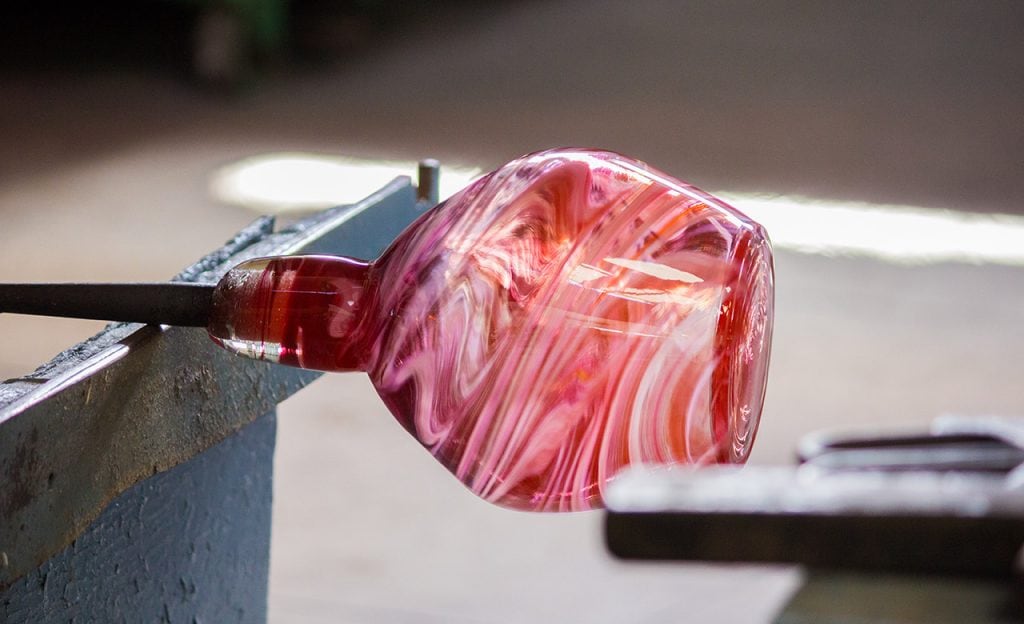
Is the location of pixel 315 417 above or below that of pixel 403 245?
below

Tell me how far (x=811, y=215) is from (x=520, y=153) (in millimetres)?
844

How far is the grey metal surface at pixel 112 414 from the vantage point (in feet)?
1.43

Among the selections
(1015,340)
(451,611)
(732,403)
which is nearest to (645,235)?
(732,403)

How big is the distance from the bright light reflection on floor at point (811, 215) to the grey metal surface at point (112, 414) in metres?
2.39

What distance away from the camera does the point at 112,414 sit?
0.49 meters

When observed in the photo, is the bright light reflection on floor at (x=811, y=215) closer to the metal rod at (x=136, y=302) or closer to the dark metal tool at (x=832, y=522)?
the dark metal tool at (x=832, y=522)

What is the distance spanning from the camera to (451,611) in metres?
1.77

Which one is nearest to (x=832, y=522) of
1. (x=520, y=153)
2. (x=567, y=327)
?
(x=567, y=327)

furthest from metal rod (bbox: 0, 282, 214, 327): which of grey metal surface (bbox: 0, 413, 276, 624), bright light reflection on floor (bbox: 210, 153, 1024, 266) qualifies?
bright light reflection on floor (bbox: 210, 153, 1024, 266)

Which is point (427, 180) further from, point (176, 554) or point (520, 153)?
point (520, 153)

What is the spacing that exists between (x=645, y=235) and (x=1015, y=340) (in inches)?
92.5

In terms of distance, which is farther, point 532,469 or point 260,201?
point 260,201

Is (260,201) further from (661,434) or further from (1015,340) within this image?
(661,434)

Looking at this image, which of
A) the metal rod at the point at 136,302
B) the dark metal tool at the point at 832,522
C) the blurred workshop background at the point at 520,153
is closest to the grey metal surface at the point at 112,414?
the metal rod at the point at 136,302
